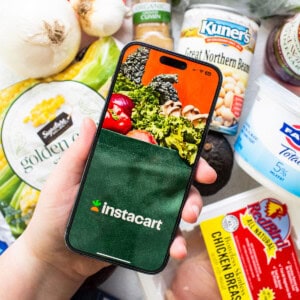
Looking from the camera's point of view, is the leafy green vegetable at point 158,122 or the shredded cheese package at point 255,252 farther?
the shredded cheese package at point 255,252

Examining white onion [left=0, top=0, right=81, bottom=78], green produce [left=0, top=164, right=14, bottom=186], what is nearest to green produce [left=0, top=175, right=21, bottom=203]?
green produce [left=0, top=164, right=14, bottom=186]

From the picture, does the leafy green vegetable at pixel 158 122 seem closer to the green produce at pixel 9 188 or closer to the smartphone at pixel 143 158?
the smartphone at pixel 143 158

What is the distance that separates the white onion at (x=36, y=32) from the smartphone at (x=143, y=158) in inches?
7.0

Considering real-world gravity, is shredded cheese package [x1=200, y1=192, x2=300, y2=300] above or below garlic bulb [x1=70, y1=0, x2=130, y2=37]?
below

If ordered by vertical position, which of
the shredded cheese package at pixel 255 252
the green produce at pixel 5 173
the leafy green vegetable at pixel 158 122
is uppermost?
the leafy green vegetable at pixel 158 122

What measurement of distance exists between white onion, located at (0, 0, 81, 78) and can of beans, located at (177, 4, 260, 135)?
0.18m

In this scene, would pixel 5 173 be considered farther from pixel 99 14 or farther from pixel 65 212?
pixel 99 14

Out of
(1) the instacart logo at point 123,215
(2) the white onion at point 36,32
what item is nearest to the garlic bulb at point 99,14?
(2) the white onion at point 36,32

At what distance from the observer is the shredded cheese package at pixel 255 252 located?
714 mm

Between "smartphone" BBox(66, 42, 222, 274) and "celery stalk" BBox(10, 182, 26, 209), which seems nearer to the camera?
"smartphone" BBox(66, 42, 222, 274)

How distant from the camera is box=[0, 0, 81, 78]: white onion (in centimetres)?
66

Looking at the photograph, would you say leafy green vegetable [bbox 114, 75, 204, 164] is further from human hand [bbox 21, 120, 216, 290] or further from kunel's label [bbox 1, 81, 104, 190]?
kunel's label [bbox 1, 81, 104, 190]

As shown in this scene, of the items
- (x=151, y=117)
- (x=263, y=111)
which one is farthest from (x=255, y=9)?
(x=151, y=117)

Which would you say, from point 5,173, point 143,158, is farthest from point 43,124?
point 143,158
